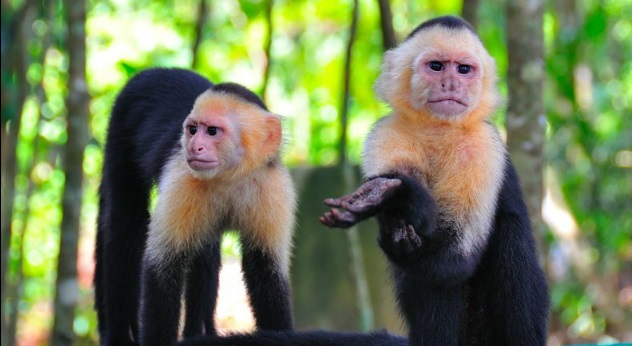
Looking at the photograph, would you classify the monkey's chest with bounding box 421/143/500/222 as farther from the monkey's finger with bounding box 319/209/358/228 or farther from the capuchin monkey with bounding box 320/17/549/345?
the monkey's finger with bounding box 319/209/358/228

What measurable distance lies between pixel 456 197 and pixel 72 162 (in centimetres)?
236

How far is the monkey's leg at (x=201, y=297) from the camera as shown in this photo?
3.62m

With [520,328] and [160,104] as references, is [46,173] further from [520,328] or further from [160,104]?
[520,328]

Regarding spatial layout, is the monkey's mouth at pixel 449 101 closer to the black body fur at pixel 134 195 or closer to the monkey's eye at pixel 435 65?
the monkey's eye at pixel 435 65

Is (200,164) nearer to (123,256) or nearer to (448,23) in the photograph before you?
(123,256)

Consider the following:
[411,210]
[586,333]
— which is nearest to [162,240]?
[411,210]

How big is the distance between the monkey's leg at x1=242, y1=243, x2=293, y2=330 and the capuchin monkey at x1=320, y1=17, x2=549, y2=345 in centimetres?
60

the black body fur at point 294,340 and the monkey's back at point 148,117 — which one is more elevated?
the monkey's back at point 148,117

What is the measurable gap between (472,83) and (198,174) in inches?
40.2

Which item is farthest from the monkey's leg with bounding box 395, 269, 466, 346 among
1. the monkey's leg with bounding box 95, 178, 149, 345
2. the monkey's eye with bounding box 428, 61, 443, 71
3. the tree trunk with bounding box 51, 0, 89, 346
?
the tree trunk with bounding box 51, 0, 89, 346

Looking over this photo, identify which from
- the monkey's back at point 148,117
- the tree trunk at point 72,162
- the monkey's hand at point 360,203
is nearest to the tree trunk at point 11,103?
the tree trunk at point 72,162

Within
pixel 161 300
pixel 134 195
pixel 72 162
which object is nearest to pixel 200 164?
pixel 161 300

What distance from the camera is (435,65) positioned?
9.40 feet

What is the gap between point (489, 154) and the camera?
2.78 meters
